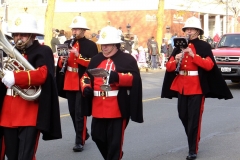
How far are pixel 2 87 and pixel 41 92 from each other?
46 cm

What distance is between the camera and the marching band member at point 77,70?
29.9ft

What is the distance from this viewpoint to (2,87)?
245 inches

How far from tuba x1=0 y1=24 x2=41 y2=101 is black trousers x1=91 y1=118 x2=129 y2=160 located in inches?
46.5

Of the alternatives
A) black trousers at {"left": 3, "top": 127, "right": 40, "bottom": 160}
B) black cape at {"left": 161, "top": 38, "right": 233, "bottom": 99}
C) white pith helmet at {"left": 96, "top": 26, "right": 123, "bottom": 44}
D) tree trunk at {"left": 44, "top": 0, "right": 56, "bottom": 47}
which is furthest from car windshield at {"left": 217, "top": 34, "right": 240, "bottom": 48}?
black trousers at {"left": 3, "top": 127, "right": 40, "bottom": 160}

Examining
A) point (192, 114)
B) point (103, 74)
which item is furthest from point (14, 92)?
point (192, 114)

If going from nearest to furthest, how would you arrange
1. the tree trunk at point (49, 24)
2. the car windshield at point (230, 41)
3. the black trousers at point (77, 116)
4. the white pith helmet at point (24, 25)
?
the white pith helmet at point (24, 25)
the black trousers at point (77, 116)
the car windshield at point (230, 41)
the tree trunk at point (49, 24)

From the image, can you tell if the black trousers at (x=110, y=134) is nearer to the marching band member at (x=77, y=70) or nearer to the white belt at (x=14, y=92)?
the white belt at (x=14, y=92)

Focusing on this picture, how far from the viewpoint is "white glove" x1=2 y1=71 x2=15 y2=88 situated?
18.8 ft

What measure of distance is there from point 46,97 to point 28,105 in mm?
229

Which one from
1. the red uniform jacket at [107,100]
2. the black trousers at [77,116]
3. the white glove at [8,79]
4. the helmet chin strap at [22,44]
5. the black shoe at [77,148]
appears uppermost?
the helmet chin strap at [22,44]

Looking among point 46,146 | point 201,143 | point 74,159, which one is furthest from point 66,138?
point 201,143

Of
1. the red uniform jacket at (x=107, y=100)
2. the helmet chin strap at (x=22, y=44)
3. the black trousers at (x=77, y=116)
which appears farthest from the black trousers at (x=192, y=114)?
the helmet chin strap at (x=22, y=44)

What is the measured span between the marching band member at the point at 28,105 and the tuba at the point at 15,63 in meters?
0.06

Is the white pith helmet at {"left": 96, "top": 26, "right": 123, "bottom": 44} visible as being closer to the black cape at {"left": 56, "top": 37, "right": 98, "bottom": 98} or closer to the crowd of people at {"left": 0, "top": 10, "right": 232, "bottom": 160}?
the crowd of people at {"left": 0, "top": 10, "right": 232, "bottom": 160}
